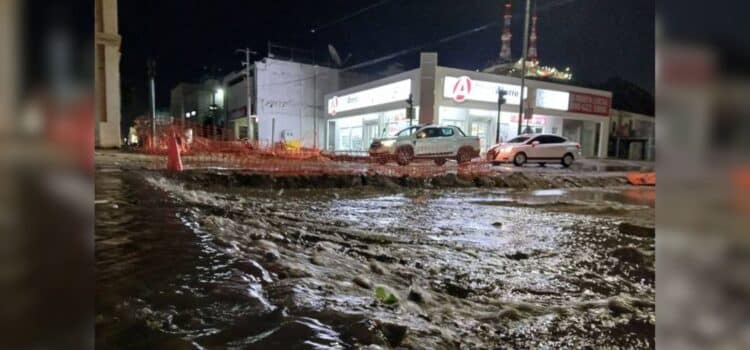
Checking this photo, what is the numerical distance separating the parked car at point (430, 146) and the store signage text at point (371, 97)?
941 cm

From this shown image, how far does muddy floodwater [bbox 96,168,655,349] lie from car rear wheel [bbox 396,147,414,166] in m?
8.27

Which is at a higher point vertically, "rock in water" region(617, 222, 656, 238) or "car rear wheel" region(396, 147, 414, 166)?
"car rear wheel" region(396, 147, 414, 166)

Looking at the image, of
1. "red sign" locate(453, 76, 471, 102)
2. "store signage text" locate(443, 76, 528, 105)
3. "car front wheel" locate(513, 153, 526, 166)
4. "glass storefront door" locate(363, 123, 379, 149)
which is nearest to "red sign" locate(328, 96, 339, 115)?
"glass storefront door" locate(363, 123, 379, 149)

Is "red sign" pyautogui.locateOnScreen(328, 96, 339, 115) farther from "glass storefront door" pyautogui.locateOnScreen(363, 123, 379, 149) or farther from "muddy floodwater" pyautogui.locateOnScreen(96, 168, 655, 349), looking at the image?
"muddy floodwater" pyautogui.locateOnScreen(96, 168, 655, 349)

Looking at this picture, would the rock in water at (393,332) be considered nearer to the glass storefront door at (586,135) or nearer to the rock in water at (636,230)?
the rock in water at (636,230)

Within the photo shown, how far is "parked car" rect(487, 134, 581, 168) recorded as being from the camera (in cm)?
1617

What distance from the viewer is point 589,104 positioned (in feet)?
99.4

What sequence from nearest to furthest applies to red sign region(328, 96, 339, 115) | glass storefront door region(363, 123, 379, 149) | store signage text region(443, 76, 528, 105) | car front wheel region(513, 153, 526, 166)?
car front wheel region(513, 153, 526, 166) < store signage text region(443, 76, 528, 105) < glass storefront door region(363, 123, 379, 149) < red sign region(328, 96, 339, 115)

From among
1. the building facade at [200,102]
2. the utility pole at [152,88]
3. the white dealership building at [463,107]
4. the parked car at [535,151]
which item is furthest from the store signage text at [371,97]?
the building facade at [200,102]

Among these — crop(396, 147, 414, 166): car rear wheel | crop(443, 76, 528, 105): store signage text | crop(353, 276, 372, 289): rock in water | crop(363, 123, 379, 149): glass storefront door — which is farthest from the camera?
crop(363, 123, 379, 149): glass storefront door

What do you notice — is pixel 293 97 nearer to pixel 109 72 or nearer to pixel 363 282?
pixel 109 72

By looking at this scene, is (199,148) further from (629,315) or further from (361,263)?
(629,315)
